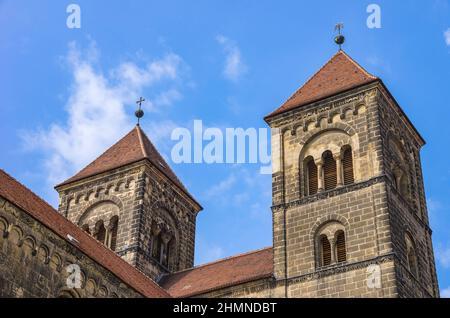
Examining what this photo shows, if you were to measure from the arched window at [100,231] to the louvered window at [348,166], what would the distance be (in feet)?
39.2

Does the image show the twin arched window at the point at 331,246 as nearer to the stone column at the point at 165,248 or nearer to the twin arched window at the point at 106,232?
the stone column at the point at 165,248

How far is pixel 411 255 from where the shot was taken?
3011 cm

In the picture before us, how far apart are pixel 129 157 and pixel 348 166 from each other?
1162cm

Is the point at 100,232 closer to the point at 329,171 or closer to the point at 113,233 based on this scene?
the point at 113,233

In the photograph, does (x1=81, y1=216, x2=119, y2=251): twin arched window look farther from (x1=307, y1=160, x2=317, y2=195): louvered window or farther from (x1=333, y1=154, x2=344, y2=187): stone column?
(x1=333, y1=154, x2=344, y2=187): stone column

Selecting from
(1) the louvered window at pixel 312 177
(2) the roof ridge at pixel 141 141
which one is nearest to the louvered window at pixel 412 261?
(1) the louvered window at pixel 312 177

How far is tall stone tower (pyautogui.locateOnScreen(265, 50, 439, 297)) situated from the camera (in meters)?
28.0

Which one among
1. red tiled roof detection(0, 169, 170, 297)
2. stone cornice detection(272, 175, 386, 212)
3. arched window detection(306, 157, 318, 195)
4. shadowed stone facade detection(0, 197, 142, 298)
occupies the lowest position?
shadowed stone facade detection(0, 197, 142, 298)

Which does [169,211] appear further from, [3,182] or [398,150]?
[3,182]

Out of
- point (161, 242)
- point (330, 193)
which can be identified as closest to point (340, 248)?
point (330, 193)

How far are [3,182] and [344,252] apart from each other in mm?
11505

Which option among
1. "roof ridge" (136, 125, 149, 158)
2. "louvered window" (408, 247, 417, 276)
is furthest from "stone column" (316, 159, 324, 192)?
"roof ridge" (136, 125, 149, 158)

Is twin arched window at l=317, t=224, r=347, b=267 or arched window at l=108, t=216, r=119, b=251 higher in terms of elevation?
arched window at l=108, t=216, r=119, b=251

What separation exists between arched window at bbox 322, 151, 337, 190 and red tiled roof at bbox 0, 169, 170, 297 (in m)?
7.09
